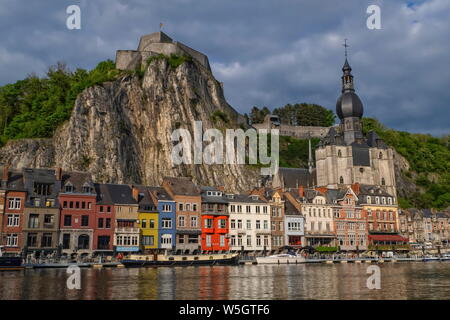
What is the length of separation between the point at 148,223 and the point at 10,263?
70.2ft

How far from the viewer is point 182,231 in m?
62.7

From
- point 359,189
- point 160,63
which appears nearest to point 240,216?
point 359,189

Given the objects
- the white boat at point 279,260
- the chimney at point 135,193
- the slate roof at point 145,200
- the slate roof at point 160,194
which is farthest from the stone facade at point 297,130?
the white boat at point 279,260

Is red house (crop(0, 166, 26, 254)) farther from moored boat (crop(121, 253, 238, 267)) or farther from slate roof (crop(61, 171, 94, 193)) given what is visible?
moored boat (crop(121, 253, 238, 267))

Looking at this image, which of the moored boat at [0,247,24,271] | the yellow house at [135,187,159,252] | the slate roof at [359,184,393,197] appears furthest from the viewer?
the slate roof at [359,184,393,197]

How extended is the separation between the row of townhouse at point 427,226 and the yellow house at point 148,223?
49.6m

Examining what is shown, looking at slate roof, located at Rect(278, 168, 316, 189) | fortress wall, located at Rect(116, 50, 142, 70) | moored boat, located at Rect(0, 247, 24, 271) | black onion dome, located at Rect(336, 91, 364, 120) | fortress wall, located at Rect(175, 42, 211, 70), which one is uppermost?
fortress wall, located at Rect(175, 42, 211, 70)

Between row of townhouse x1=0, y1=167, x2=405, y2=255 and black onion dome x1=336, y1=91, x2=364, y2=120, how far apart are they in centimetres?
3218

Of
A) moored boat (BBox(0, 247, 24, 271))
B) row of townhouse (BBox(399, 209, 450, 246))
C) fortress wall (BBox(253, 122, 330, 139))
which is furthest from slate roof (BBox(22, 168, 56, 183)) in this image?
fortress wall (BBox(253, 122, 330, 139))

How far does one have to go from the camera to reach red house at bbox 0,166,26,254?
52.7m

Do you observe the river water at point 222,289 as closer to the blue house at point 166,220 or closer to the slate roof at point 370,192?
the blue house at point 166,220

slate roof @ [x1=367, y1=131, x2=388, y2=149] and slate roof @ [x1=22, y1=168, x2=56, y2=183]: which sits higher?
slate roof @ [x1=367, y1=131, x2=388, y2=149]
